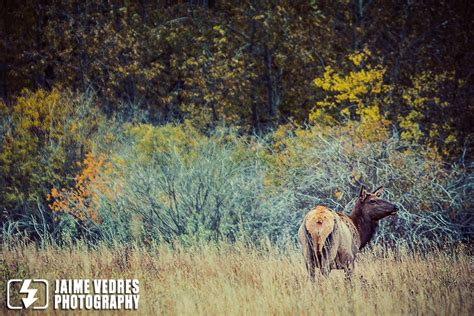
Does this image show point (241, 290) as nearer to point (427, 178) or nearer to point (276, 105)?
point (427, 178)

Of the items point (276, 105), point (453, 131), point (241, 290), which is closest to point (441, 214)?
point (453, 131)

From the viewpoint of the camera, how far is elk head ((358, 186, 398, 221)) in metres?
11.6

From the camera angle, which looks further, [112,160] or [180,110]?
[180,110]

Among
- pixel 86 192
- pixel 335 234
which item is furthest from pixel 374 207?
pixel 86 192

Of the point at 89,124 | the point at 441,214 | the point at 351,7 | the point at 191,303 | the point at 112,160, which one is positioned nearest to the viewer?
the point at 191,303

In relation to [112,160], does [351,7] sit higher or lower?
higher

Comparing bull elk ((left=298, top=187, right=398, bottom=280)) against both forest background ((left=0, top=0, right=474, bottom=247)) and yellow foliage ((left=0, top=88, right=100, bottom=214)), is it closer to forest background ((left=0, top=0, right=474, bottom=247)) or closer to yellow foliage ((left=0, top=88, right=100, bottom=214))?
forest background ((left=0, top=0, right=474, bottom=247))

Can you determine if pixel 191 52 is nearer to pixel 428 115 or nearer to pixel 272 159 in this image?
pixel 272 159

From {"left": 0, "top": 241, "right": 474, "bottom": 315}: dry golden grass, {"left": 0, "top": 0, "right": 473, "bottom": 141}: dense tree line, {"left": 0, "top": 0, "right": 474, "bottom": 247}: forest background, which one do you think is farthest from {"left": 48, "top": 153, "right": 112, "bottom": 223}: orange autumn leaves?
{"left": 0, "top": 0, "right": 473, "bottom": 141}: dense tree line

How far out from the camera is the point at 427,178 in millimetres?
14570

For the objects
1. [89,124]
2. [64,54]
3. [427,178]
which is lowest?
[427,178]

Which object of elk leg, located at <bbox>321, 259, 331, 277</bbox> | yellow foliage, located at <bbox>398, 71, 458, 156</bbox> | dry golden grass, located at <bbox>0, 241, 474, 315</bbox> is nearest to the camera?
dry golden grass, located at <bbox>0, 241, 474, 315</bbox>

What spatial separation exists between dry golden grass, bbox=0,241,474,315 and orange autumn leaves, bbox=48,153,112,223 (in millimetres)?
1676

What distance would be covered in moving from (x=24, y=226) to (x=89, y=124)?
230 centimetres
